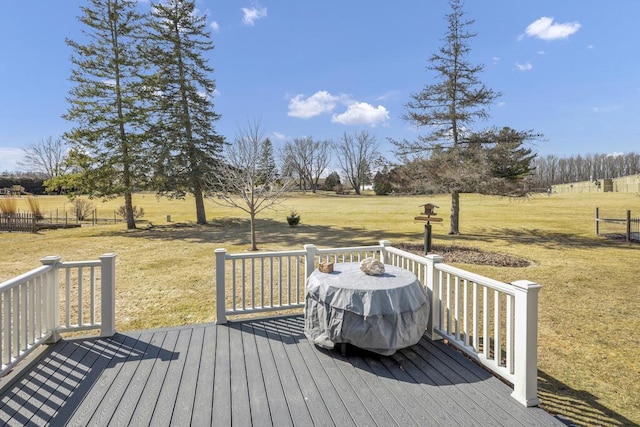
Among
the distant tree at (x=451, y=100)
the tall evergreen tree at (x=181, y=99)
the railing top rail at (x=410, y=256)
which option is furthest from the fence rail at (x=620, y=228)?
the tall evergreen tree at (x=181, y=99)


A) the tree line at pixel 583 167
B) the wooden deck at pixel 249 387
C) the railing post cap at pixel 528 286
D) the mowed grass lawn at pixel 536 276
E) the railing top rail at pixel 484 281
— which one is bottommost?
the mowed grass lawn at pixel 536 276

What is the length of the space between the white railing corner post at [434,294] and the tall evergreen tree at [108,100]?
56.3ft

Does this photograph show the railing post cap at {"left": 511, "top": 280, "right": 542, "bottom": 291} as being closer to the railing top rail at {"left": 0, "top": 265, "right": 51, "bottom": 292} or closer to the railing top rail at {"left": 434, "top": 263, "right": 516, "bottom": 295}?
the railing top rail at {"left": 434, "top": 263, "right": 516, "bottom": 295}

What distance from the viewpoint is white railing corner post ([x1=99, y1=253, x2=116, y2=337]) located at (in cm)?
351

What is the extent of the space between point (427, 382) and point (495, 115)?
1370 cm

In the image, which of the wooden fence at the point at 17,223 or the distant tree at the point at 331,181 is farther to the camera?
the distant tree at the point at 331,181

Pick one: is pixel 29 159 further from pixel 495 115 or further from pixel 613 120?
pixel 613 120

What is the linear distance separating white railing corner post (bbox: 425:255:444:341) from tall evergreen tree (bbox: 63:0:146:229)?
17148 mm

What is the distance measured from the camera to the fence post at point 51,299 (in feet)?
11.0

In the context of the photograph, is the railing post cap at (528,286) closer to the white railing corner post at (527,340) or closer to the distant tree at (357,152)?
the white railing corner post at (527,340)

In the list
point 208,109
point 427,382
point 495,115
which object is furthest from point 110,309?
point 208,109

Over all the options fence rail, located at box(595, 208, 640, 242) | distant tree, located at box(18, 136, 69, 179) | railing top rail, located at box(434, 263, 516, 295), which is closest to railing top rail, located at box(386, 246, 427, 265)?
railing top rail, located at box(434, 263, 516, 295)

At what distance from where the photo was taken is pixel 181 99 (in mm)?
17672

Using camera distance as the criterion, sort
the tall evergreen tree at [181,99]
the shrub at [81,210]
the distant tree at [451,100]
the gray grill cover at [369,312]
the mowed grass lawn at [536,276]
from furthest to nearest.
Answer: the shrub at [81,210], the tall evergreen tree at [181,99], the distant tree at [451,100], the mowed grass lawn at [536,276], the gray grill cover at [369,312]
